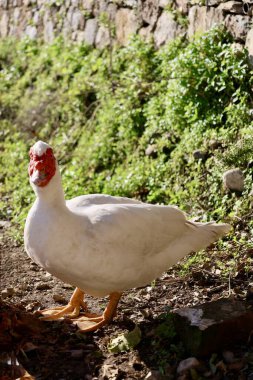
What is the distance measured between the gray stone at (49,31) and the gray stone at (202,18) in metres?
3.30

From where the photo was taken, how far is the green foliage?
6266 millimetres

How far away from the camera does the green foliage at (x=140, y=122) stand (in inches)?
247

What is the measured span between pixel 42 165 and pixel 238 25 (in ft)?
10.8

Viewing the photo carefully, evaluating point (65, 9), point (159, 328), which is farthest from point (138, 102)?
point (159, 328)

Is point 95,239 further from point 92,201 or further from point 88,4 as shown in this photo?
point 88,4

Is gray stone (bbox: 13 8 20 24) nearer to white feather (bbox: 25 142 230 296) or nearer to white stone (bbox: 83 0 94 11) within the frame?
white stone (bbox: 83 0 94 11)

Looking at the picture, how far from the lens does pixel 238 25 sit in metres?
6.68

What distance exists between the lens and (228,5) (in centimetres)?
682

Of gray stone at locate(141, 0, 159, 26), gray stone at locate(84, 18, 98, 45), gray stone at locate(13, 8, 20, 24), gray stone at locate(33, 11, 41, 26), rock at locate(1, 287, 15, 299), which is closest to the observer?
rock at locate(1, 287, 15, 299)

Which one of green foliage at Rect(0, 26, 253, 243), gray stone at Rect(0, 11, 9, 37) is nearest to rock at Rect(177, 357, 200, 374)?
green foliage at Rect(0, 26, 253, 243)

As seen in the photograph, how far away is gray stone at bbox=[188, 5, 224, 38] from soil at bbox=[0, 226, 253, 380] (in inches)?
116

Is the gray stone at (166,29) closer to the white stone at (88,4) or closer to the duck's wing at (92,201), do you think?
the white stone at (88,4)

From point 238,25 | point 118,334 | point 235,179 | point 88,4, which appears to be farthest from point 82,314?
point 88,4

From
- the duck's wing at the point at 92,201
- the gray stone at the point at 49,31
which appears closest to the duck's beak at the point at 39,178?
the duck's wing at the point at 92,201
